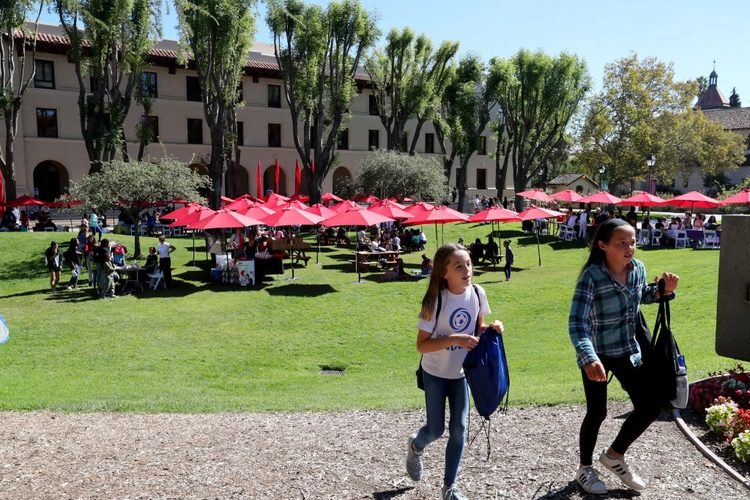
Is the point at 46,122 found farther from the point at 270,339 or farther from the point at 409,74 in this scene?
the point at 270,339

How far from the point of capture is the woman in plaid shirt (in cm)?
402

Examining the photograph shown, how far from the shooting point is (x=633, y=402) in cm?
412

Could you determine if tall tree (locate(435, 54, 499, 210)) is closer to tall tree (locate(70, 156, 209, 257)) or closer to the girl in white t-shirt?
tall tree (locate(70, 156, 209, 257))

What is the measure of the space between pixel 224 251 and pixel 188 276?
4.65 ft

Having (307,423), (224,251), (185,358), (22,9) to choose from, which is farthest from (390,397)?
(22,9)

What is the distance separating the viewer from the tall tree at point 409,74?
136 ft

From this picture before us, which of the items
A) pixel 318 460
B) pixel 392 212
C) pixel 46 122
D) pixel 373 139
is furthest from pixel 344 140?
pixel 318 460

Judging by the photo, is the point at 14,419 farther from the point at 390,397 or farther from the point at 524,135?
the point at 524,135

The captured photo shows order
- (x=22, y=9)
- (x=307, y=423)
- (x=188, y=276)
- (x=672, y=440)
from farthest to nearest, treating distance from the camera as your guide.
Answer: (x=22, y=9)
(x=188, y=276)
(x=307, y=423)
(x=672, y=440)

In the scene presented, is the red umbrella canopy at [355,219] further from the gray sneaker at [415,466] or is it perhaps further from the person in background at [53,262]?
the gray sneaker at [415,466]

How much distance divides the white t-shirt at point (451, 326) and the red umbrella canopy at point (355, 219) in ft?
50.3

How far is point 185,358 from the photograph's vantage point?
11836 millimetres

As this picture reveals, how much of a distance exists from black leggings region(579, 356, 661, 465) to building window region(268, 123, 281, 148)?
151ft

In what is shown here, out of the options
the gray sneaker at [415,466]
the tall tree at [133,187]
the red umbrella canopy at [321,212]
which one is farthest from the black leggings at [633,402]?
the tall tree at [133,187]
